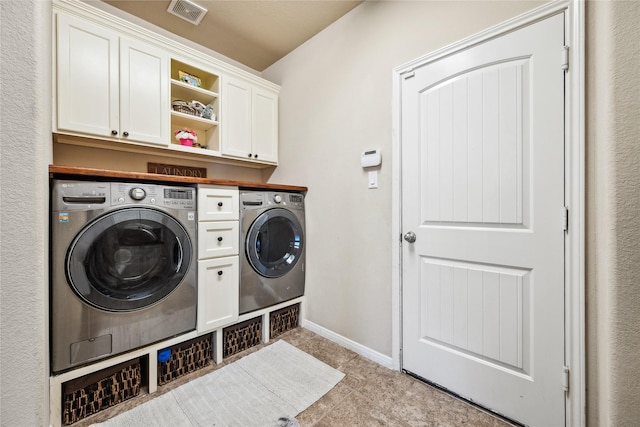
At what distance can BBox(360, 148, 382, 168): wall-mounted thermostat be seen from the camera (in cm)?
170

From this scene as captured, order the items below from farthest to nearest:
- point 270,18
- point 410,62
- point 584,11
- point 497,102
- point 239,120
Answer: point 239,120 < point 270,18 < point 410,62 < point 497,102 < point 584,11

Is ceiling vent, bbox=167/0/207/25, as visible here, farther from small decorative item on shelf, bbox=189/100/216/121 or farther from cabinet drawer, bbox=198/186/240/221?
cabinet drawer, bbox=198/186/240/221

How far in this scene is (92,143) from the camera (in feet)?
5.78

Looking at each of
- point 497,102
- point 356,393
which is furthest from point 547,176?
point 356,393

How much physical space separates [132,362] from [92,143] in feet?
4.80

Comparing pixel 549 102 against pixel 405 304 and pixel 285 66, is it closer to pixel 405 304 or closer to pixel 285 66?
Result: pixel 405 304

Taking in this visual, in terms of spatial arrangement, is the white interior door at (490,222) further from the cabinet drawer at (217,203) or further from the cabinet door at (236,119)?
the cabinet door at (236,119)

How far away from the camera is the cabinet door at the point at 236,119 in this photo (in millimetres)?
2164

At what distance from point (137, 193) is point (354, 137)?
4.64 feet

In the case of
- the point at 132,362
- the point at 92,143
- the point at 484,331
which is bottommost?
the point at 132,362

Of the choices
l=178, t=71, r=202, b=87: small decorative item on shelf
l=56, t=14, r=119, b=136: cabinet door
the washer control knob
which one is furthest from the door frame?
l=56, t=14, r=119, b=136: cabinet door

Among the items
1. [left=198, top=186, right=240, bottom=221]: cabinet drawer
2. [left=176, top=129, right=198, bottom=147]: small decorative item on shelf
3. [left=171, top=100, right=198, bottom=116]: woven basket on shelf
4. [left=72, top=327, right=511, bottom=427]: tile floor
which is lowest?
[left=72, top=327, right=511, bottom=427]: tile floor

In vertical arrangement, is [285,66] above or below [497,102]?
above

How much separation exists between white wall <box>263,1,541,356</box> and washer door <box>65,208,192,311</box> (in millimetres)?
1061
